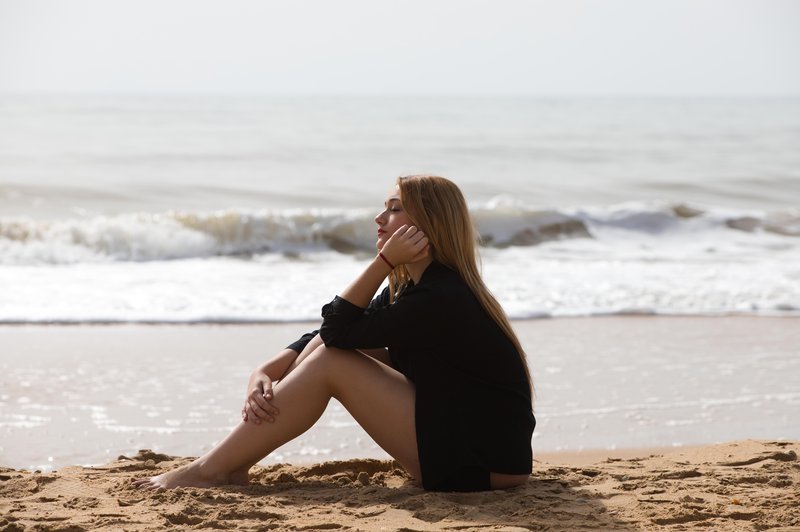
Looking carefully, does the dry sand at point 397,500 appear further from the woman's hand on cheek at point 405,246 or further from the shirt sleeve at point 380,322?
the woman's hand on cheek at point 405,246

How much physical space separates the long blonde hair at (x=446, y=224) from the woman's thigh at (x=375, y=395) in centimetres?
44

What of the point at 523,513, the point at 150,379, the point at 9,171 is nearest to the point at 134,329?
the point at 150,379

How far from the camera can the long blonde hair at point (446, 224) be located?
11.7 ft

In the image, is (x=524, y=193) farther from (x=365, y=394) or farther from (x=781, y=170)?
(x=365, y=394)

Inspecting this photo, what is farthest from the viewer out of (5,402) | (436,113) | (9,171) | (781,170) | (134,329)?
(436,113)

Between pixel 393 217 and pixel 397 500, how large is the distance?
42.0 inches

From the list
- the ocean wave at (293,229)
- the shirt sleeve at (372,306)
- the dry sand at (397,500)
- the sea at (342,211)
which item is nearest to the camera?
the dry sand at (397,500)

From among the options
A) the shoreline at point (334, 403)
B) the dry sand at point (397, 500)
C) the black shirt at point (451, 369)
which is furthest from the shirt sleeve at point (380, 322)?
the shoreline at point (334, 403)

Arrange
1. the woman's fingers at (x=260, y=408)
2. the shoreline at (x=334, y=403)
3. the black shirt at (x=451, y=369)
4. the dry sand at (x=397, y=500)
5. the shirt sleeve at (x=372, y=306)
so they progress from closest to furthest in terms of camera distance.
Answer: the dry sand at (x=397, y=500) < the black shirt at (x=451, y=369) < the woman's fingers at (x=260, y=408) < the shirt sleeve at (x=372, y=306) < the shoreline at (x=334, y=403)

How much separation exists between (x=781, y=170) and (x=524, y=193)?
27.0ft

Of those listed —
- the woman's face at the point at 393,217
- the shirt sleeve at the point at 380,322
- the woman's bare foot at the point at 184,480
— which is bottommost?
the woman's bare foot at the point at 184,480

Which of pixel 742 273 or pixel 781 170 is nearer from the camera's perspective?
pixel 742 273

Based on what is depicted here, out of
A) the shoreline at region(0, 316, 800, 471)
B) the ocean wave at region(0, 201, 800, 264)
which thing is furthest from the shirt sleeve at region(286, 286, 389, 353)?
the ocean wave at region(0, 201, 800, 264)

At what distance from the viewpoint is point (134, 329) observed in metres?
7.25
